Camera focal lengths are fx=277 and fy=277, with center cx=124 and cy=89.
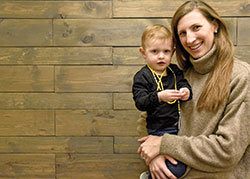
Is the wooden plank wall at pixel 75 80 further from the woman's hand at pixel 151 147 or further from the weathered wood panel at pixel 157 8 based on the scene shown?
the woman's hand at pixel 151 147

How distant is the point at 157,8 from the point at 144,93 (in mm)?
768

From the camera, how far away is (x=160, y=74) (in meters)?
1.43

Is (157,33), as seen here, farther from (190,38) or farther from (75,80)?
(75,80)

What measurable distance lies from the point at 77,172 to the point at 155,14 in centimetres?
121

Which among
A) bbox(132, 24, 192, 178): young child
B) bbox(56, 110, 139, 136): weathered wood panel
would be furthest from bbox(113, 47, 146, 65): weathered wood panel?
bbox(132, 24, 192, 178): young child

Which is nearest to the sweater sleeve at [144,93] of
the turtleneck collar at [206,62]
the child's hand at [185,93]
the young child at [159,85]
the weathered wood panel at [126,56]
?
the young child at [159,85]

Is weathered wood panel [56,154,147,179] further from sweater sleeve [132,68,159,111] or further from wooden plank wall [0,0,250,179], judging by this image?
sweater sleeve [132,68,159,111]

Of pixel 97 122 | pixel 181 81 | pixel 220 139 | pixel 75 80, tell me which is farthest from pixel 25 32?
pixel 220 139

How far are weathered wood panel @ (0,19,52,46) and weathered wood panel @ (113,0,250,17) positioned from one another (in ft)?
1.60

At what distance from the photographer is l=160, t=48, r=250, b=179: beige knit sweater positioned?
3.99 feet

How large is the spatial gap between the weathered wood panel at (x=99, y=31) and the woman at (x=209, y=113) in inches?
18.8

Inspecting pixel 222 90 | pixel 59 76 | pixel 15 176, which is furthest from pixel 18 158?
pixel 222 90

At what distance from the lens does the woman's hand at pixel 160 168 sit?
1.31 metres

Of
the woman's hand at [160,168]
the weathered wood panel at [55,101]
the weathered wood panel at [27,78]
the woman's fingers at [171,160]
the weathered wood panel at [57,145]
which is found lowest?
the weathered wood panel at [57,145]
